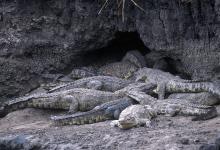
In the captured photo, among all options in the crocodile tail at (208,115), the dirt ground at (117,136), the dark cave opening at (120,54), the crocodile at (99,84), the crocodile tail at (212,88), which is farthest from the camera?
the dark cave opening at (120,54)

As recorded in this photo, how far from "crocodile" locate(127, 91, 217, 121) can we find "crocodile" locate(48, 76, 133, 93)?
1.06 metres

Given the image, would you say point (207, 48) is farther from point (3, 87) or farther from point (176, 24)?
point (3, 87)

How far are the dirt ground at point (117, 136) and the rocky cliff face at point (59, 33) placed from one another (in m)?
2.36

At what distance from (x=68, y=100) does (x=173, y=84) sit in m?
1.75

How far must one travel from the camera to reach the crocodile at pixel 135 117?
7.91m

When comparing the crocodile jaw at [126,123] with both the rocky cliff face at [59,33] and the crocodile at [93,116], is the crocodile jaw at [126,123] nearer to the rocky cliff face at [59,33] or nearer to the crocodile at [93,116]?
the crocodile at [93,116]

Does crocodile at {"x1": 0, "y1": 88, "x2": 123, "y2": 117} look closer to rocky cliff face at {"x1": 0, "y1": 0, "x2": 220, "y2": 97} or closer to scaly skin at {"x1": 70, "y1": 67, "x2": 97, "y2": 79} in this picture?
rocky cliff face at {"x1": 0, "y1": 0, "x2": 220, "y2": 97}

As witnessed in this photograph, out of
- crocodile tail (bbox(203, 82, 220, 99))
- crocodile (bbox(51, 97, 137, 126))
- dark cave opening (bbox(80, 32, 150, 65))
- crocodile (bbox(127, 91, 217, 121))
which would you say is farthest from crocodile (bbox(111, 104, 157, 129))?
dark cave opening (bbox(80, 32, 150, 65))

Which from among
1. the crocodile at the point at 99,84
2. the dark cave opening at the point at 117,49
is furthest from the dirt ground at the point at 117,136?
the dark cave opening at the point at 117,49

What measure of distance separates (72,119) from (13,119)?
146 cm

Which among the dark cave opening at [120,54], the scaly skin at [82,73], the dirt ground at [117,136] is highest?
the dark cave opening at [120,54]

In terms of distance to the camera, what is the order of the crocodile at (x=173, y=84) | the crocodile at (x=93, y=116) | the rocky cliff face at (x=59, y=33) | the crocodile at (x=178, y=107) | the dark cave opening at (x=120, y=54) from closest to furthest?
the crocodile at (x=178, y=107) → the crocodile at (x=93, y=116) → the crocodile at (x=173, y=84) → the rocky cliff face at (x=59, y=33) → the dark cave opening at (x=120, y=54)

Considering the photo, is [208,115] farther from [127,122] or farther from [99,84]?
[99,84]

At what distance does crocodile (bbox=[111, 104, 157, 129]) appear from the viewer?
7.91 meters
